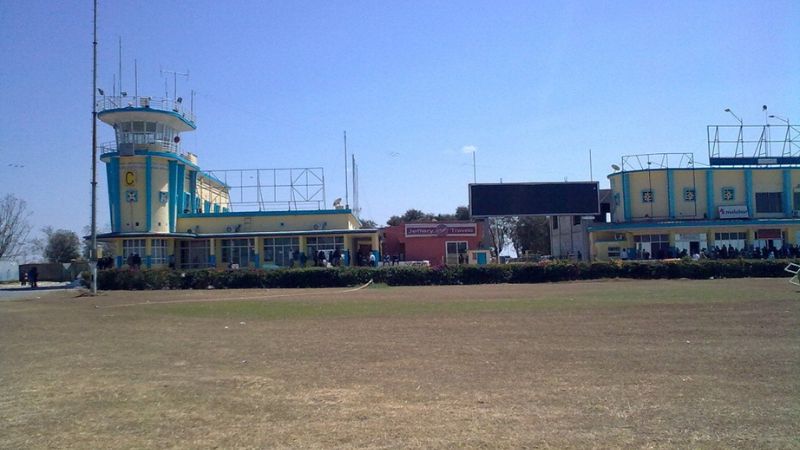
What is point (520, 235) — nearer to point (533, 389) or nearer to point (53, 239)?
point (53, 239)

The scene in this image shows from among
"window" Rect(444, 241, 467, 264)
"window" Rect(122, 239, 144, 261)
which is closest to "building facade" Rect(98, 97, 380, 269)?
"window" Rect(122, 239, 144, 261)

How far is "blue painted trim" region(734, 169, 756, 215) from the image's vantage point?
69.9 metres

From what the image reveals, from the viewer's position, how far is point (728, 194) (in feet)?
232

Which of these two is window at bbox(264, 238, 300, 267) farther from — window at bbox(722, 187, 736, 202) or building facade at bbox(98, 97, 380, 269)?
window at bbox(722, 187, 736, 202)

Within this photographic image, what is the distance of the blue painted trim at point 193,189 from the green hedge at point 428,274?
21.6 m

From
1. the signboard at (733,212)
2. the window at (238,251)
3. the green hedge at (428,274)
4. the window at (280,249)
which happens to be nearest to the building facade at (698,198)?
the signboard at (733,212)

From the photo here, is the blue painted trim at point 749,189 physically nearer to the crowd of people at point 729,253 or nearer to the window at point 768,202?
the window at point 768,202

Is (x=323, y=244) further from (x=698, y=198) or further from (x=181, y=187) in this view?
(x=698, y=198)

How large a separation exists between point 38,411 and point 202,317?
14220mm

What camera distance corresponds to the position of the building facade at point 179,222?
190 ft

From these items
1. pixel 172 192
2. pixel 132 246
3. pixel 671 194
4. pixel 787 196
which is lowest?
pixel 132 246

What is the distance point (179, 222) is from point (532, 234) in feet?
203

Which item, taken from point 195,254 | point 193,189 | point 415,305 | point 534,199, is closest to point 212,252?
point 195,254

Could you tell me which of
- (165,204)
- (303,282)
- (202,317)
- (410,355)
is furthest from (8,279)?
(410,355)
